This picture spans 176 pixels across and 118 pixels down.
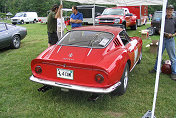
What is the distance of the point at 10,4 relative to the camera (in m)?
55.5

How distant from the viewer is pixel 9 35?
7.73 metres

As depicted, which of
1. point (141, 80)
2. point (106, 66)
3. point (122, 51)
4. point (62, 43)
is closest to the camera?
point (106, 66)

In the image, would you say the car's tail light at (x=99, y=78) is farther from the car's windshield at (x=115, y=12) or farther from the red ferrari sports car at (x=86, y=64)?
the car's windshield at (x=115, y=12)

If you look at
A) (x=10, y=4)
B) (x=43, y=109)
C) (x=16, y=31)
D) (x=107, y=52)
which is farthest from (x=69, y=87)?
(x=10, y=4)

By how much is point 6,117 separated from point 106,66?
1.97 metres

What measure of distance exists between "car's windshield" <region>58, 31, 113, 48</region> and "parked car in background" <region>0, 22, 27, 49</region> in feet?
15.3

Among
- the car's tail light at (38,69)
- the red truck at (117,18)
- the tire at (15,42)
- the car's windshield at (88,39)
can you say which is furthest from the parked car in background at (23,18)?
the car's tail light at (38,69)

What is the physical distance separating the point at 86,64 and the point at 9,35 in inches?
241

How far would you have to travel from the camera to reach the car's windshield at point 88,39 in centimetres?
358

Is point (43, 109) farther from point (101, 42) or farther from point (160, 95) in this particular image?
point (160, 95)

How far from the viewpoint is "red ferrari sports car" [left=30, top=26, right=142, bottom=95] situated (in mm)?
2912

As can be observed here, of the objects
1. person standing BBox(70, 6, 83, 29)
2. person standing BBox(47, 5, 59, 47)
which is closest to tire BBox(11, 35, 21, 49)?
person standing BBox(47, 5, 59, 47)

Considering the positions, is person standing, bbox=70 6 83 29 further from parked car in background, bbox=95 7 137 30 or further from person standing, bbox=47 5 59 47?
parked car in background, bbox=95 7 137 30

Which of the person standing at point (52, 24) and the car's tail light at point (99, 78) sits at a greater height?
the person standing at point (52, 24)
